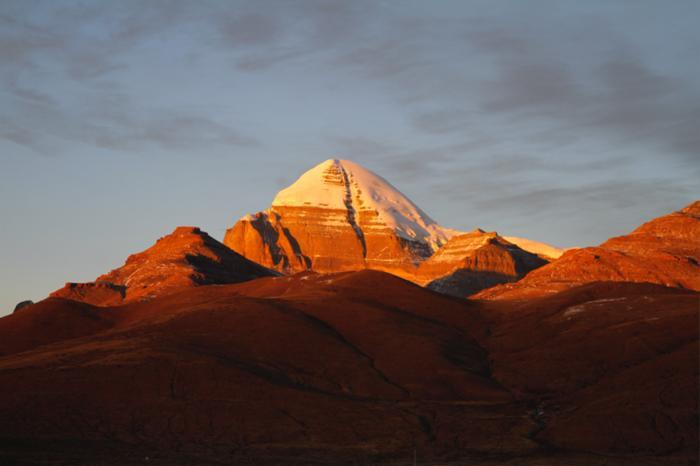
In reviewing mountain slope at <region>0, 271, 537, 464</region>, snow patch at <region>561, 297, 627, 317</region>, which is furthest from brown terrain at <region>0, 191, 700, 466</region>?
snow patch at <region>561, 297, 627, 317</region>

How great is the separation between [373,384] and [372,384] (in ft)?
0.35

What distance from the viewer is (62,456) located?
80.8m

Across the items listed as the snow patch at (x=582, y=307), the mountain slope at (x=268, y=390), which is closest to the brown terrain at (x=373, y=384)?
the mountain slope at (x=268, y=390)

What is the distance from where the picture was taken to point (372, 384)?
11100 centimetres

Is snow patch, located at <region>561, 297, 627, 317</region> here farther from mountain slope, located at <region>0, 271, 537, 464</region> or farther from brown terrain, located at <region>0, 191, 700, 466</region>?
mountain slope, located at <region>0, 271, 537, 464</region>

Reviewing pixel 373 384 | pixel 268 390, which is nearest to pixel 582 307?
pixel 373 384

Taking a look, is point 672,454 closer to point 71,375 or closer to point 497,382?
point 497,382

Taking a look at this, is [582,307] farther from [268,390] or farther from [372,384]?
[268,390]

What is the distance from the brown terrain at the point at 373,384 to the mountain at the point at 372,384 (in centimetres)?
26

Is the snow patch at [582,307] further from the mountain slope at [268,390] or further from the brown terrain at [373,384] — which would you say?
the mountain slope at [268,390]

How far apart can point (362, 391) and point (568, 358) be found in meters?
23.9

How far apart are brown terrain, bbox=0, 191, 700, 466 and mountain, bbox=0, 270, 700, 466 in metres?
0.26

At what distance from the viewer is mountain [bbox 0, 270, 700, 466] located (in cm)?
8700

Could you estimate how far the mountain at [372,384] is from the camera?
285ft
